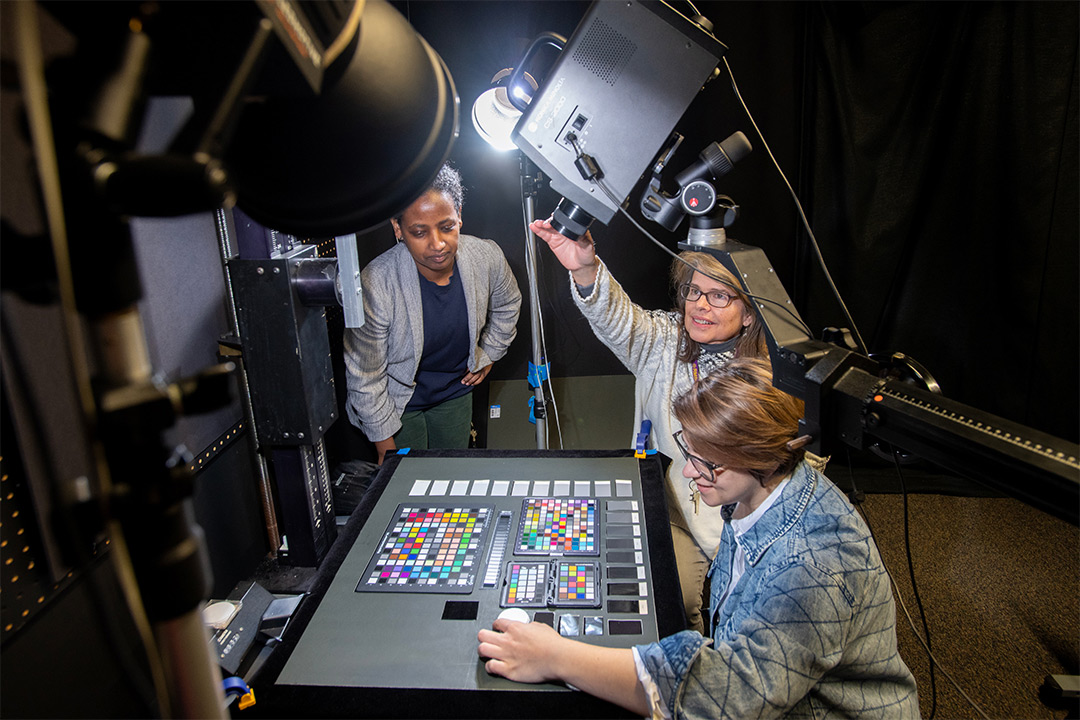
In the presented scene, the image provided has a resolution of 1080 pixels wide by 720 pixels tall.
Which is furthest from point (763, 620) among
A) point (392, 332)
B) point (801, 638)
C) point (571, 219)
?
point (392, 332)

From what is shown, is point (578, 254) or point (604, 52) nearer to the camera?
point (604, 52)

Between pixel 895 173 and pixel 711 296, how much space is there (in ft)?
5.06

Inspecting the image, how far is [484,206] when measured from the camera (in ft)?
9.72

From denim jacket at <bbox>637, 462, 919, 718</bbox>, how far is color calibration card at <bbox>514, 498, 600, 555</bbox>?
0.35m

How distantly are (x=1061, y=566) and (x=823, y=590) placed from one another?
238 cm

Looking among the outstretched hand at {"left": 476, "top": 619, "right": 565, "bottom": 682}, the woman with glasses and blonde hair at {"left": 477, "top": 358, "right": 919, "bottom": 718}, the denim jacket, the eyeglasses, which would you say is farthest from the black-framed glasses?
the eyeglasses

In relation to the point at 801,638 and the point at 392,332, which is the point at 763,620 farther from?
the point at 392,332

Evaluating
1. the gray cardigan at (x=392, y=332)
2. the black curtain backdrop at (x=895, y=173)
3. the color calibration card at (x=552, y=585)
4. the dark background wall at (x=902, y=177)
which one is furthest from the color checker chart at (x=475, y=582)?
the black curtain backdrop at (x=895, y=173)

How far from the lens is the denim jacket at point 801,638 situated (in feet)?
3.42

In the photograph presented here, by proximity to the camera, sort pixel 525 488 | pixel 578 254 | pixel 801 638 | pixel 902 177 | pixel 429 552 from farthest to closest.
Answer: pixel 902 177
pixel 578 254
pixel 525 488
pixel 429 552
pixel 801 638

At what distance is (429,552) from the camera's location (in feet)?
4.70

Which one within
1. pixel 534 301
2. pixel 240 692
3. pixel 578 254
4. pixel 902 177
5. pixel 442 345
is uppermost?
pixel 902 177

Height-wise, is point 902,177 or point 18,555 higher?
point 902,177

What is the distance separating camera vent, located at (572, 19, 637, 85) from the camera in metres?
1.19
